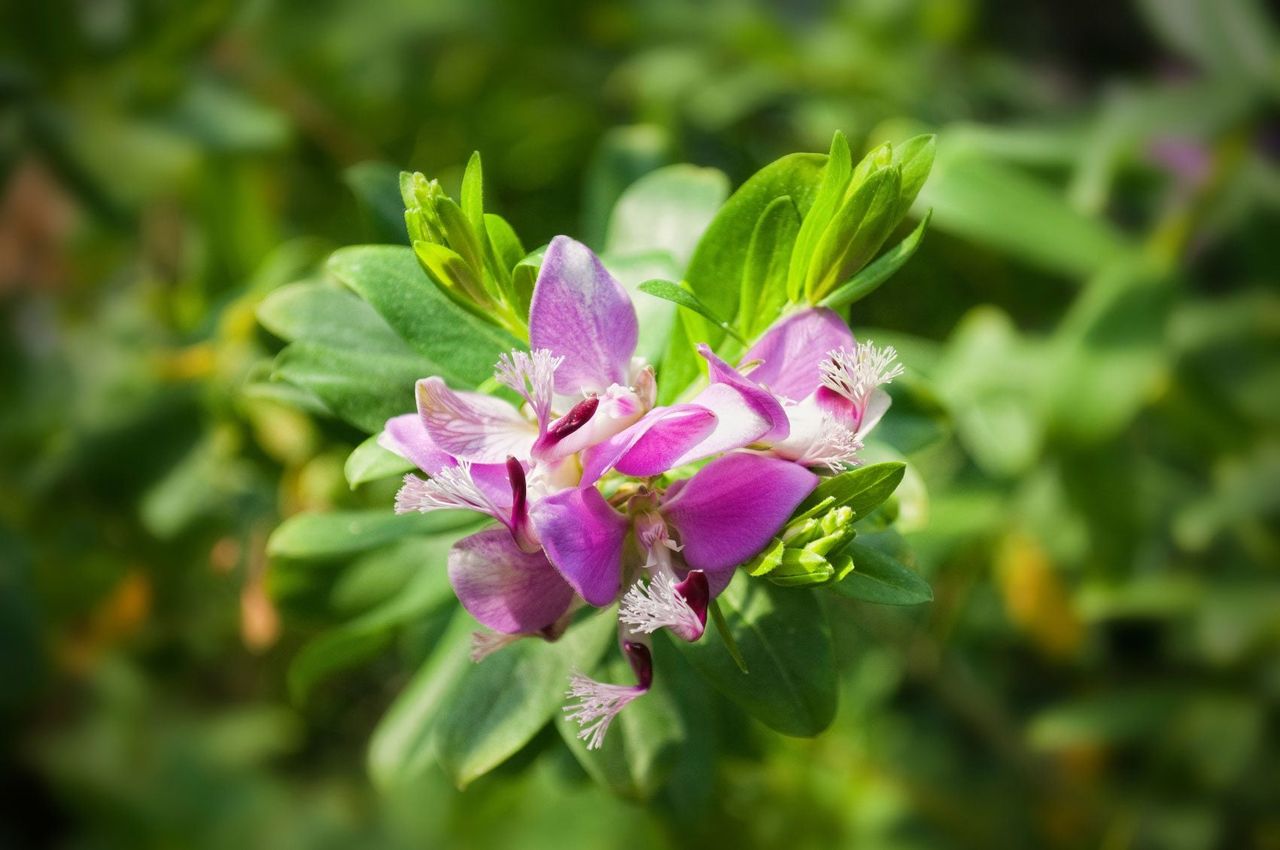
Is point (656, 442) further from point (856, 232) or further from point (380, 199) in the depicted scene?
point (380, 199)

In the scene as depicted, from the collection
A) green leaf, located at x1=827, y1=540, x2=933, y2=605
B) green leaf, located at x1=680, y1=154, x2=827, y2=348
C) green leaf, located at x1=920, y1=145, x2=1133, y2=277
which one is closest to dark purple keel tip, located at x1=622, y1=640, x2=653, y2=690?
green leaf, located at x1=827, y1=540, x2=933, y2=605

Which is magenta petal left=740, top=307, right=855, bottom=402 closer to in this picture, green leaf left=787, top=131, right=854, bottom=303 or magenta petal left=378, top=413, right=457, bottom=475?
green leaf left=787, top=131, right=854, bottom=303

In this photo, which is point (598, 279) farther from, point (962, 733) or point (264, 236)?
point (962, 733)

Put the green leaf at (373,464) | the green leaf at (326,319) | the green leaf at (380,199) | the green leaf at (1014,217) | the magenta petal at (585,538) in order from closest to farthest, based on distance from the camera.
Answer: the magenta petal at (585,538), the green leaf at (373,464), the green leaf at (326,319), the green leaf at (380,199), the green leaf at (1014,217)

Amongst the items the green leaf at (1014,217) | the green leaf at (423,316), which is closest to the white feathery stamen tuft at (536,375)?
the green leaf at (423,316)

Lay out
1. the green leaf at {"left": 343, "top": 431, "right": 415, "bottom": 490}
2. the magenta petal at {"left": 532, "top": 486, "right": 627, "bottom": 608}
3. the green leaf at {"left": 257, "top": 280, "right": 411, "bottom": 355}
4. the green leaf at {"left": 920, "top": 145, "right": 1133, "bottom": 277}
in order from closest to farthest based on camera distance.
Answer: the magenta petal at {"left": 532, "top": 486, "right": 627, "bottom": 608} < the green leaf at {"left": 343, "top": 431, "right": 415, "bottom": 490} < the green leaf at {"left": 257, "top": 280, "right": 411, "bottom": 355} < the green leaf at {"left": 920, "top": 145, "right": 1133, "bottom": 277}

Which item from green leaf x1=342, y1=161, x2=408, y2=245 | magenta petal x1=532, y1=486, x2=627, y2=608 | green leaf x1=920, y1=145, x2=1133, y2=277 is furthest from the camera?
green leaf x1=920, y1=145, x2=1133, y2=277

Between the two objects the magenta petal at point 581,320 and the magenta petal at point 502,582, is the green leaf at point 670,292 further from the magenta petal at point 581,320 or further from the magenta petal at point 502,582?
the magenta petal at point 502,582
